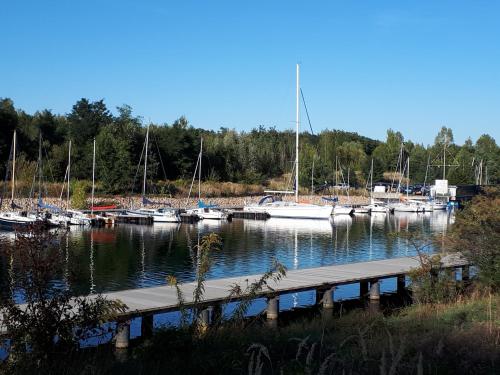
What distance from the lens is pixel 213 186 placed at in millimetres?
87188

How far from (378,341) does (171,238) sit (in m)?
37.6

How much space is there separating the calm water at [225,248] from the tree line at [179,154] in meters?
18.7

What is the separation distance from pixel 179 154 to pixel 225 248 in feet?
153

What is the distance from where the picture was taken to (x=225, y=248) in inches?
1626

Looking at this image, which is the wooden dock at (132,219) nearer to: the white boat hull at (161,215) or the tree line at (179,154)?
the white boat hull at (161,215)

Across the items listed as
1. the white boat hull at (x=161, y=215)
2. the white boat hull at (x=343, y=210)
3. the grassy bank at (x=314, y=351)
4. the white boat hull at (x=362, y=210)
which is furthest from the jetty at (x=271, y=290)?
the white boat hull at (x=362, y=210)

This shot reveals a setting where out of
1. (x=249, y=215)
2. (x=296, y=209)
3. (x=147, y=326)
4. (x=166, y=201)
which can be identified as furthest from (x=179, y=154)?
(x=147, y=326)

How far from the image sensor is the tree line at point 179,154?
2958 inches

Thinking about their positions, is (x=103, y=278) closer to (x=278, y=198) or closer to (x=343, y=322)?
(x=343, y=322)

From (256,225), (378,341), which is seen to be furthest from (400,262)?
(256,225)

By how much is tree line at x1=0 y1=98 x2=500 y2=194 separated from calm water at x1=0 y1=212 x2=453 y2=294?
61.3ft

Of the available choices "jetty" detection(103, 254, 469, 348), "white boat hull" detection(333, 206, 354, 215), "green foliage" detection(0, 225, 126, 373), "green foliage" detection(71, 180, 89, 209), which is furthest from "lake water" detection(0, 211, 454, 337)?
"green foliage" detection(71, 180, 89, 209)

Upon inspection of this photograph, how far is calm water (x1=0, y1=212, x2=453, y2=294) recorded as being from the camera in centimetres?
3014

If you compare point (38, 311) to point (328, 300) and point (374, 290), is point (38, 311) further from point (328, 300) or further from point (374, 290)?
point (374, 290)
